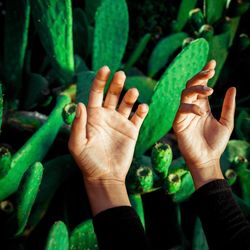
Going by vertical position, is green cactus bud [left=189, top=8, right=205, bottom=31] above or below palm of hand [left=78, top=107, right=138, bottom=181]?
above

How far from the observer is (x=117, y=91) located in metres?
0.89

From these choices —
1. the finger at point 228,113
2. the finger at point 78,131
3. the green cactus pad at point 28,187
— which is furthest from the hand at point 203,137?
the green cactus pad at point 28,187

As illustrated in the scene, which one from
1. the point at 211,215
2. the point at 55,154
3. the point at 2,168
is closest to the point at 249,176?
the point at 211,215

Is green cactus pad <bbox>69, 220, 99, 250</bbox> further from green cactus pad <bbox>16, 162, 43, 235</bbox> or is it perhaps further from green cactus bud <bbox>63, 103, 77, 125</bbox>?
green cactus bud <bbox>63, 103, 77, 125</bbox>

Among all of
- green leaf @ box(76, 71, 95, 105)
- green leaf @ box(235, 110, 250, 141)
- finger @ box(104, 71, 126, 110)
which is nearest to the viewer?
finger @ box(104, 71, 126, 110)

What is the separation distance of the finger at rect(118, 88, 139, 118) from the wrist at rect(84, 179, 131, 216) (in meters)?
0.15

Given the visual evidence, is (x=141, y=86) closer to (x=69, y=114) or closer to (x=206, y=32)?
(x=206, y=32)

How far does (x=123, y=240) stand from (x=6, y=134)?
57 cm

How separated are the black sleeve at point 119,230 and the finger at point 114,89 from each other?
0.22 metres

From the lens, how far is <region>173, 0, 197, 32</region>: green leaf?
147 cm

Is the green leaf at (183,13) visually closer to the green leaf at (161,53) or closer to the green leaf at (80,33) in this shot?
the green leaf at (161,53)

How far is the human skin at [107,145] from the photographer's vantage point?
87 centimetres

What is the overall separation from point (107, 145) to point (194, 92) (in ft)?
0.69

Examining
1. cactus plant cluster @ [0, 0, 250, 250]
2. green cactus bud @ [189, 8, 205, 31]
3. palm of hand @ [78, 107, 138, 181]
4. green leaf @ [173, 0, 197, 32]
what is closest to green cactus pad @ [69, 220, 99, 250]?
cactus plant cluster @ [0, 0, 250, 250]
